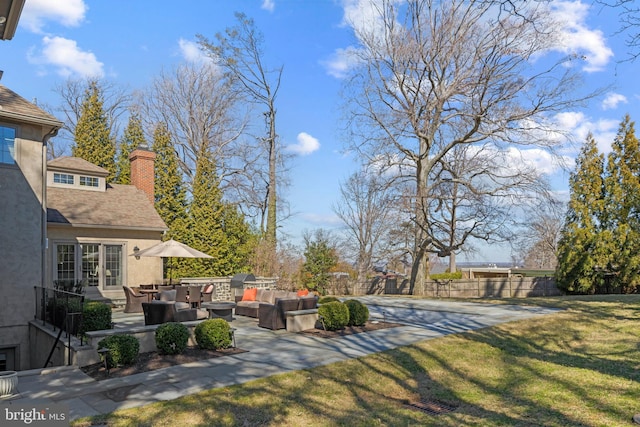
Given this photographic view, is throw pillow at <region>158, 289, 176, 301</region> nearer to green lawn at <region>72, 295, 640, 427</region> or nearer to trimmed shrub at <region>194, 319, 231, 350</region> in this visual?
trimmed shrub at <region>194, 319, 231, 350</region>

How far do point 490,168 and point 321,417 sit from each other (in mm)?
20006

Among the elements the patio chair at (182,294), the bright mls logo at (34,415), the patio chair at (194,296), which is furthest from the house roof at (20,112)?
the bright mls logo at (34,415)

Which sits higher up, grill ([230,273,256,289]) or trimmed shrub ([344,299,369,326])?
grill ([230,273,256,289])

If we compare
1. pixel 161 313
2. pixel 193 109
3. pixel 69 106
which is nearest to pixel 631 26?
pixel 161 313

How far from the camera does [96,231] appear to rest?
15.5 metres

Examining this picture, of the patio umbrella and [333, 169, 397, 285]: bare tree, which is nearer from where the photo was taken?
the patio umbrella

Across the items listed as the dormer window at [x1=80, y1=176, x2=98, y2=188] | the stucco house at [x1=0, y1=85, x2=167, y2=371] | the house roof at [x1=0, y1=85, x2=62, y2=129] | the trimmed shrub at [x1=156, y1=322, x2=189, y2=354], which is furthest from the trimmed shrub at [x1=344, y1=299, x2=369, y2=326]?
the dormer window at [x1=80, y1=176, x2=98, y2=188]

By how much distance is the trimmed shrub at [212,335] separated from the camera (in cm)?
854

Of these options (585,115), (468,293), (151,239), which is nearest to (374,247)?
(468,293)

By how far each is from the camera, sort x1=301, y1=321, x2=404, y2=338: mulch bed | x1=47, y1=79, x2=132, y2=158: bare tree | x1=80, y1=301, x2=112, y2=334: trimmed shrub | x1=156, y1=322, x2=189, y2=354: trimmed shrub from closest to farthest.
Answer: x1=156, y1=322, x2=189, y2=354: trimmed shrub < x1=80, y1=301, x2=112, y2=334: trimmed shrub < x1=301, y1=321, x2=404, y2=338: mulch bed < x1=47, y1=79, x2=132, y2=158: bare tree

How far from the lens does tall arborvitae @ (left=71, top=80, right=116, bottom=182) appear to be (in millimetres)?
25469

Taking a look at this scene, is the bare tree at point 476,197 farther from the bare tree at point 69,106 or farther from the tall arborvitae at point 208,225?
the bare tree at point 69,106

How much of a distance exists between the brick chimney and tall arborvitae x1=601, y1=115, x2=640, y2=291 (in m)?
22.0

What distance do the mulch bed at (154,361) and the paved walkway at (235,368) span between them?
204 mm
